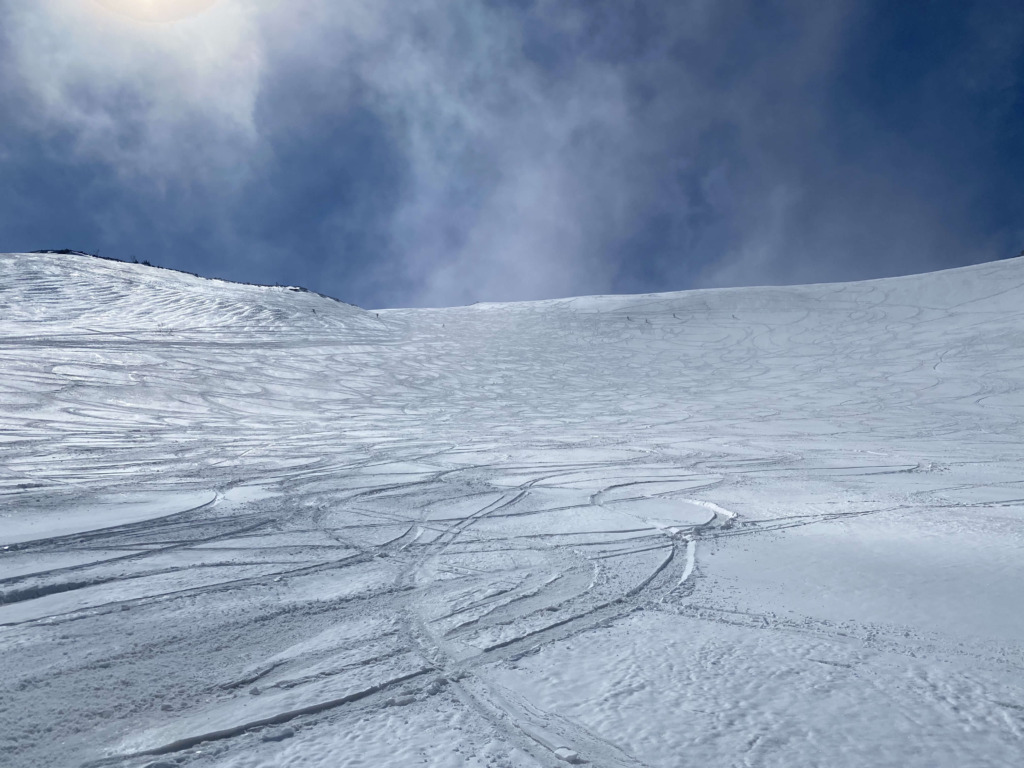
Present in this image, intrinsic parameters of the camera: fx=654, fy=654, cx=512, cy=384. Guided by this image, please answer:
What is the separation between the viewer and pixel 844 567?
439cm

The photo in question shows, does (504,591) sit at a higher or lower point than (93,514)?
lower

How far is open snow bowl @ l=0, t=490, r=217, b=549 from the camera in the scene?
17.3 feet

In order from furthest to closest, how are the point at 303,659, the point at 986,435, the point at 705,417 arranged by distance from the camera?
1. the point at 705,417
2. the point at 986,435
3. the point at 303,659

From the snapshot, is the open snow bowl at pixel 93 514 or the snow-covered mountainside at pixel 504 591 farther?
the open snow bowl at pixel 93 514

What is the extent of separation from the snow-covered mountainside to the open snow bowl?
0.13ft

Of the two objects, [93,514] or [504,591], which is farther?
[93,514]

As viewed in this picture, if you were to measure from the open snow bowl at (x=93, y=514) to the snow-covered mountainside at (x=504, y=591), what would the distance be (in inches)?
1.6

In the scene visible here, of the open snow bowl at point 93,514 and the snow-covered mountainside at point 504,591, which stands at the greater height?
the open snow bowl at point 93,514

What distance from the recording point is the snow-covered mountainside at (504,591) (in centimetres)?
255

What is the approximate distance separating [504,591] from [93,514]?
419cm

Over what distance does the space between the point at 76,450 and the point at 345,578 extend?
7265 millimetres

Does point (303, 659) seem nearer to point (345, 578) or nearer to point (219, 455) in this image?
point (345, 578)

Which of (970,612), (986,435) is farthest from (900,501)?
(986,435)

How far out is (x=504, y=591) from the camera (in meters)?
4.04
